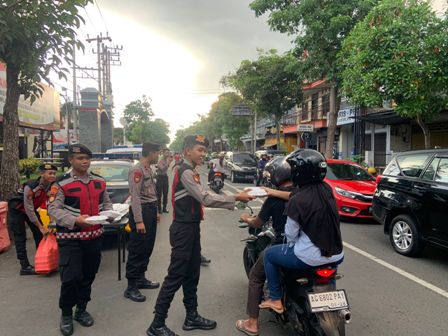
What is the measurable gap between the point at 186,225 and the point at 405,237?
4228 millimetres

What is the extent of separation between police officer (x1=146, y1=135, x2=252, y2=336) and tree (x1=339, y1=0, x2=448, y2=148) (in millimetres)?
6928

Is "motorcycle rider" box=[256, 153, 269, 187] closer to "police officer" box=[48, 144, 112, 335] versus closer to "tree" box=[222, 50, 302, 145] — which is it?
"tree" box=[222, 50, 302, 145]

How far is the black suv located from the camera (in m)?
5.21

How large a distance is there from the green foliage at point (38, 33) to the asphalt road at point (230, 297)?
327 centimetres

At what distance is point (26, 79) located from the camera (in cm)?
729

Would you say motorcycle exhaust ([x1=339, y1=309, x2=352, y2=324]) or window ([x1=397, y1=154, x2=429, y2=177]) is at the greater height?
window ([x1=397, y1=154, x2=429, y2=177])

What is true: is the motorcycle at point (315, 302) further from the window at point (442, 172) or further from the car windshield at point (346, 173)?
the car windshield at point (346, 173)

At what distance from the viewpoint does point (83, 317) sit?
3.58 metres

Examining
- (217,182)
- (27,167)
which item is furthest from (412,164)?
(27,167)

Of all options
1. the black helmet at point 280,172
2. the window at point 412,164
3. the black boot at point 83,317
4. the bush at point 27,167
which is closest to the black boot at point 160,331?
the black boot at point 83,317

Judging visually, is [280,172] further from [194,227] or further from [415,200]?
[415,200]

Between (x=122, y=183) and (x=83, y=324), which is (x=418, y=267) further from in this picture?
(x=122, y=183)

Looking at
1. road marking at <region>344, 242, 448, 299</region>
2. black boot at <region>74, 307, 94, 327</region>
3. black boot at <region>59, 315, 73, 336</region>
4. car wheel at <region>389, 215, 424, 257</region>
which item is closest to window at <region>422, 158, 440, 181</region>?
car wheel at <region>389, 215, 424, 257</region>

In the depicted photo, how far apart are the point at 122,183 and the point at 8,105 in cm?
297
